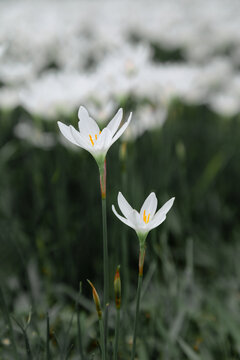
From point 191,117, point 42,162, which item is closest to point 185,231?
point 42,162

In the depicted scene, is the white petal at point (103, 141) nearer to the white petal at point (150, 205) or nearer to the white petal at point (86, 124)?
the white petal at point (86, 124)

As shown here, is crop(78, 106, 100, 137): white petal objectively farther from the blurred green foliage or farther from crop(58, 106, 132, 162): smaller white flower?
the blurred green foliage

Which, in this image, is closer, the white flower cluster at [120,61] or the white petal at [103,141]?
the white petal at [103,141]

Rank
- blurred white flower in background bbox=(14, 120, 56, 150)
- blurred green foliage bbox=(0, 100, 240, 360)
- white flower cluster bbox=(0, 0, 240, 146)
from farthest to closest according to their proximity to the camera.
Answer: blurred white flower in background bbox=(14, 120, 56, 150), white flower cluster bbox=(0, 0, 240, 146), blurred green foliage bbox=(0, 100, 240, 360)

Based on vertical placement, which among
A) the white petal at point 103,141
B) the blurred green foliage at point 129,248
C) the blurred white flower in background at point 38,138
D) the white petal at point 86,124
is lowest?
the blurred green foliage at point 129,248

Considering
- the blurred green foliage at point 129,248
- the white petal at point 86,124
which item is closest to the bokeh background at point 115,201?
the blurred green foliage at point 129,248

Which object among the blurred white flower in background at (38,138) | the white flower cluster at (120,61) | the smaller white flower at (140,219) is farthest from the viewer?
the blurred white flower in background at (38,138)

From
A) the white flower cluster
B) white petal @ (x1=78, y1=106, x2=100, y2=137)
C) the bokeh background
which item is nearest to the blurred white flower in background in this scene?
the bokeh background
